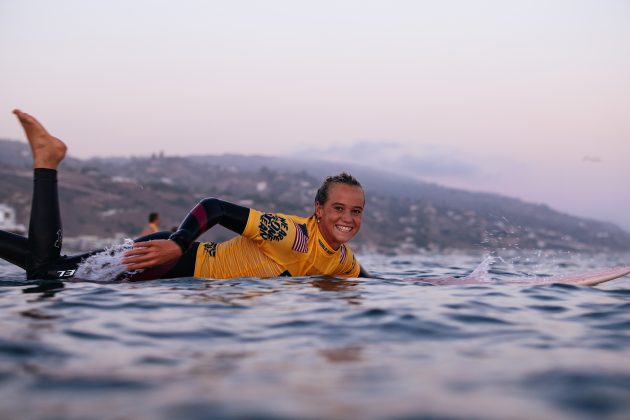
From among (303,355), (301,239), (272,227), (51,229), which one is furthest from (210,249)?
(303,355)

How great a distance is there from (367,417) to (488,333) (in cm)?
230

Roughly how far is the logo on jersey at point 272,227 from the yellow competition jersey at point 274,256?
0.08 metres

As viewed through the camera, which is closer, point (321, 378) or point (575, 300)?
point (321, 378)

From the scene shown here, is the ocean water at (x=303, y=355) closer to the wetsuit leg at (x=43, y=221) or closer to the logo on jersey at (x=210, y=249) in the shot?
the wetsuit leg at (x=43, y=221)

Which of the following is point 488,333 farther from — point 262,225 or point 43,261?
point 43,261

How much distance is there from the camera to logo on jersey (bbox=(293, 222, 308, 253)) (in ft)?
23.6

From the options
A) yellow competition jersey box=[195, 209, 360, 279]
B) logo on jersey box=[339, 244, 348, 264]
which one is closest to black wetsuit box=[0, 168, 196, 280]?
yellow competition jersey box=[195, 209, 360, 279]

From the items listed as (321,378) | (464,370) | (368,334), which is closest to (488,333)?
(368,334)

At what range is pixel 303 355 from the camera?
12.3ft

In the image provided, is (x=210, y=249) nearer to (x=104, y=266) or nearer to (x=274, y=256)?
(x=274, y=256)

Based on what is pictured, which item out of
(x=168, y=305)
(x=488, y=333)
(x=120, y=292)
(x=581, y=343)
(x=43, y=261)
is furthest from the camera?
(x=43, y=261)

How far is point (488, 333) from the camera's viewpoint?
4.56 metres

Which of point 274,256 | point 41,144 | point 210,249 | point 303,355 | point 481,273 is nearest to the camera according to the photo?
point 303,355

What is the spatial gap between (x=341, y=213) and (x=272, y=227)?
0.95m
